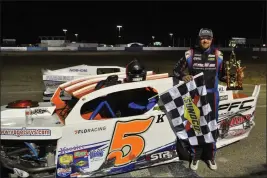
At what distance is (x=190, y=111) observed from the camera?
407 cm

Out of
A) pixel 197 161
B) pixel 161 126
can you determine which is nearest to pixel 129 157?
pixel 161 126

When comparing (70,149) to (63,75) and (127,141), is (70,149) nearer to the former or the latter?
(127,141)

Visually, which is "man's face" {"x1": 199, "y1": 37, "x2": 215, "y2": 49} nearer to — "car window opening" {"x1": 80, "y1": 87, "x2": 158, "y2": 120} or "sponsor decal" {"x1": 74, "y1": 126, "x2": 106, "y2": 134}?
"car window opening" {"x1": 80, "y1": 87, "x2": 158, "y2": 120}

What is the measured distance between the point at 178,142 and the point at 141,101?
76 centimetres

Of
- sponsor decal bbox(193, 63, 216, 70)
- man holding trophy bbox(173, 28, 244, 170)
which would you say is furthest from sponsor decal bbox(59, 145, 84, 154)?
sponsor decal bbox(193, 63, 216, 70)

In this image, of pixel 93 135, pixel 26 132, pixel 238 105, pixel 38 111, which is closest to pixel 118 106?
pixel 93 135

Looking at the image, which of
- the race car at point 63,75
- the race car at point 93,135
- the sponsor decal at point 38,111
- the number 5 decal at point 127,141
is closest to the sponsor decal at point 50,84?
the race car at point 63,75

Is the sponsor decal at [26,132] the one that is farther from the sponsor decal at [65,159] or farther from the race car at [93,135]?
the sponsor decal at [65,159]

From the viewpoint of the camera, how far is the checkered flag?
4.01 m

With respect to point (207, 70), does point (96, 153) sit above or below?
below

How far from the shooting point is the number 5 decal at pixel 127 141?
3.80 metres

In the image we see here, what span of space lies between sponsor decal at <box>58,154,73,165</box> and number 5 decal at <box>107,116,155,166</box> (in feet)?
1.53

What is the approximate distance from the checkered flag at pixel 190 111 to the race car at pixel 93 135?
0.40 feet

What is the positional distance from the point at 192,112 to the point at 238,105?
111 cm
